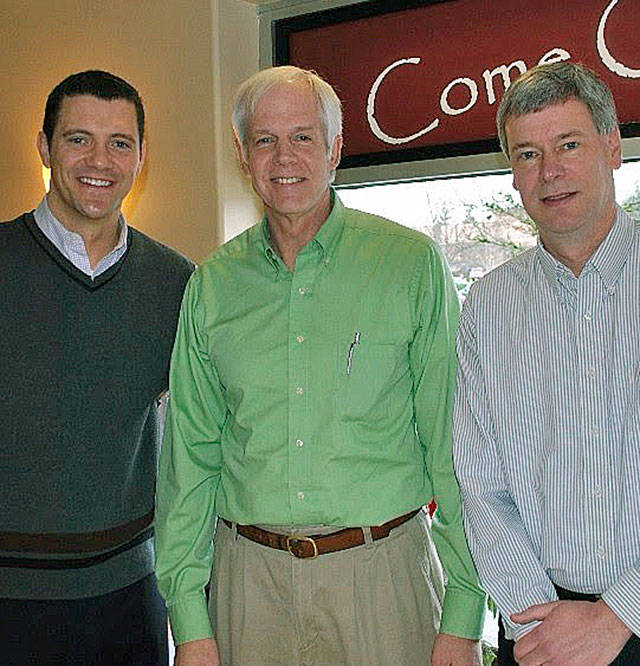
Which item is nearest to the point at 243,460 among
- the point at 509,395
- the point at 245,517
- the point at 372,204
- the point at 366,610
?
the point at 245,517

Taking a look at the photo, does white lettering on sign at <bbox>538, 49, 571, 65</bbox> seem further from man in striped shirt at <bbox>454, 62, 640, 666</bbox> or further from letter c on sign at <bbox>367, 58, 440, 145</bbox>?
man in striped shirt at <bbox>454, 62, 640, 666</bbox>

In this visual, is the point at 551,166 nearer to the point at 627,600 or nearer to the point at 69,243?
the point at 627,600

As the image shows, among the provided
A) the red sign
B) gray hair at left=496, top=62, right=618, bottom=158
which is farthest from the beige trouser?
the red sign

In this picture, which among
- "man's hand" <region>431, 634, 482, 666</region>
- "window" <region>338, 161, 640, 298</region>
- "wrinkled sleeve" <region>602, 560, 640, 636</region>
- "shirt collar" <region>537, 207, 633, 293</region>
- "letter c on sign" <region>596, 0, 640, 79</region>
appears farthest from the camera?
"window" <region>338, 161, 640, 298</region>

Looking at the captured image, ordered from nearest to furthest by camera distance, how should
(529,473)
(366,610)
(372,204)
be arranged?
1. (529,473)
2. (366,610)
3. (372,204)

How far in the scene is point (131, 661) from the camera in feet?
7.89

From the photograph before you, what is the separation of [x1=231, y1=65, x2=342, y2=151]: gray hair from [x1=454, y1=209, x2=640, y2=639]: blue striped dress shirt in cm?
48

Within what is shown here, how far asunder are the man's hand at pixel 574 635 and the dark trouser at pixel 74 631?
93 cm

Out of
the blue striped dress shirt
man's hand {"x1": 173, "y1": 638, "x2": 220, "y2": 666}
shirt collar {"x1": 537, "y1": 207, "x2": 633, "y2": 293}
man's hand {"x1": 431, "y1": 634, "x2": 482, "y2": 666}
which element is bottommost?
man's hand {"x1": 173, "y1": 638, "x2": 220, "y2": 666}

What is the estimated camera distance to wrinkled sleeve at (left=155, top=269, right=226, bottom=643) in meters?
2.27

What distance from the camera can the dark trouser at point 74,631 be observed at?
2295 millimetres

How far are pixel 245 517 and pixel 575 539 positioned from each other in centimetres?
67

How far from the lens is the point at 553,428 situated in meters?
1.94

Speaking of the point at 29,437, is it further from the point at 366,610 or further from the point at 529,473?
the point at 529,473
